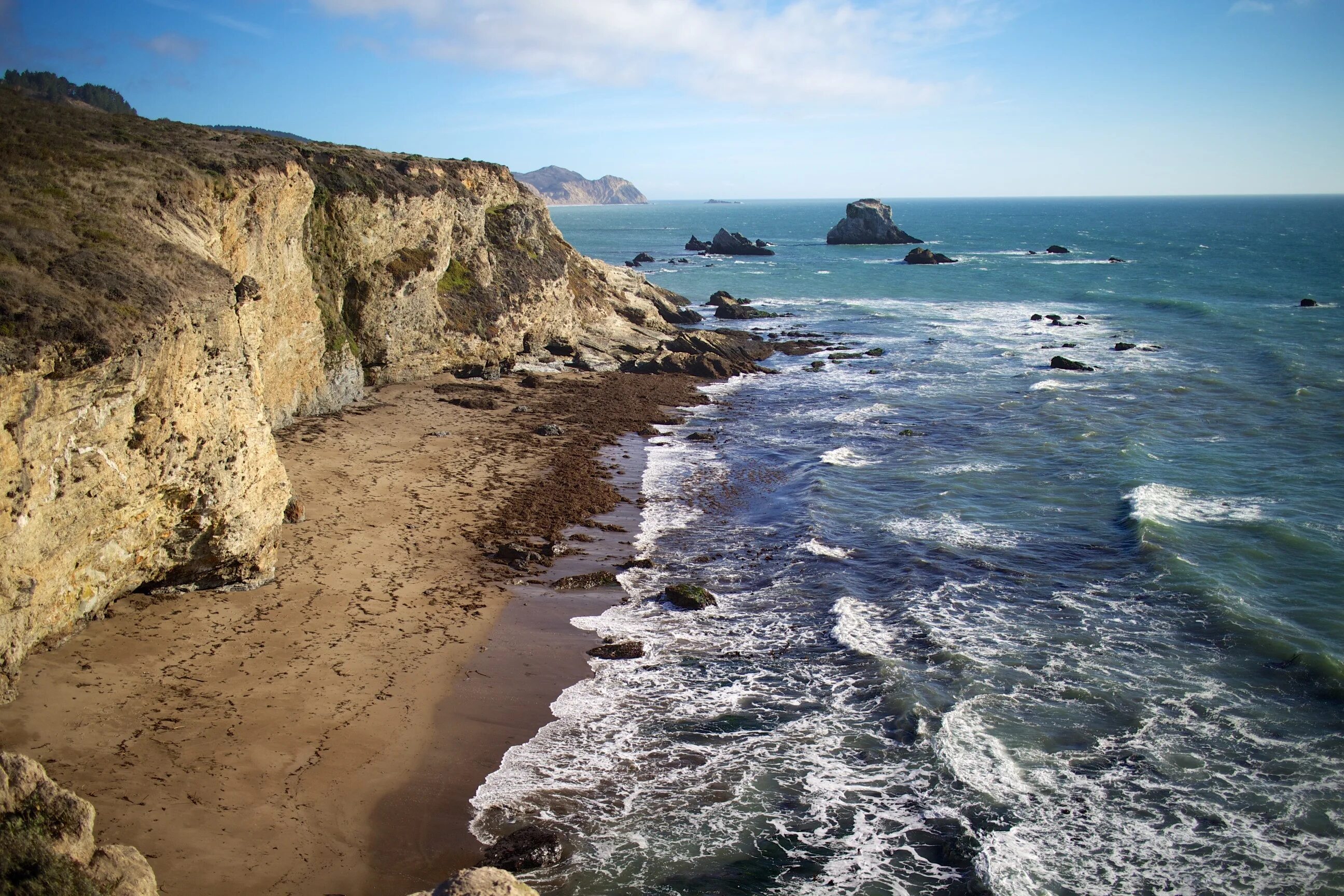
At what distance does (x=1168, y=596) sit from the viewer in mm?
18438

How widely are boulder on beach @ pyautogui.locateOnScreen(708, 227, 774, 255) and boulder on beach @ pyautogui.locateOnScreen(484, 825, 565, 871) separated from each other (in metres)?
100

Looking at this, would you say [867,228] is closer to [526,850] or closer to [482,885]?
Result: [526,850]

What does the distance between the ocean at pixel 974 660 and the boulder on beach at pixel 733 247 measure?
7163cm

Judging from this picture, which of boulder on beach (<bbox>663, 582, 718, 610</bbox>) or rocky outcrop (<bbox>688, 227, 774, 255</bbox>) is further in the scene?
rocky outcrop (<bbox>688, 227, 774, 255</bbox>)

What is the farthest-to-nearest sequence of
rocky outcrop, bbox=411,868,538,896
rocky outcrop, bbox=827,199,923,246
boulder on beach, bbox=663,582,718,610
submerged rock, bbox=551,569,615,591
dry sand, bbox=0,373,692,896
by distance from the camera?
1. rocky outcrop, bbox=827,199,923,246
2. submerged rock, bbox=551,569,615,591
3. boulder on beach, bbox=663,582,718,610
4. dry sand, bbox=0,373,692,896
5. rocky outcrop, bbox=411,868,538,896

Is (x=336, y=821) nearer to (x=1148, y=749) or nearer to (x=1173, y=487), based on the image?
(x=1148, y=749)

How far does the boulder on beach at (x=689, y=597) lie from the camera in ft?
59.0

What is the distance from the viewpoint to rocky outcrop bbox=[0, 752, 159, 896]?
6.91 meters

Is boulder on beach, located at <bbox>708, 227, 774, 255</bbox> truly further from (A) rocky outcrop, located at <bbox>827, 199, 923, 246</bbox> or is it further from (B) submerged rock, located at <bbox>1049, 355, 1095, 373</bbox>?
(B) submerged rock, located at <bbox>1049, 355, 1095, 373</bbox>

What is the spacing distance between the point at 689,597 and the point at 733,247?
307 ft

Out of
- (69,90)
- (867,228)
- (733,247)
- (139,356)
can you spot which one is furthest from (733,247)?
(139,356)

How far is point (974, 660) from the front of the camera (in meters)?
15.9

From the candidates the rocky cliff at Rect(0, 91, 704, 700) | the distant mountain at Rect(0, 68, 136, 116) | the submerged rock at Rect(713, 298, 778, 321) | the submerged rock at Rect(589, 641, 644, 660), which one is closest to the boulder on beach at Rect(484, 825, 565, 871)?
the submerged rock at Rect(589, 641, 644, 660)

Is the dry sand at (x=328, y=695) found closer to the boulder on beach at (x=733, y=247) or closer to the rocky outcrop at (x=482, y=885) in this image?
the rocky outcrop at (x=482, y=885)
